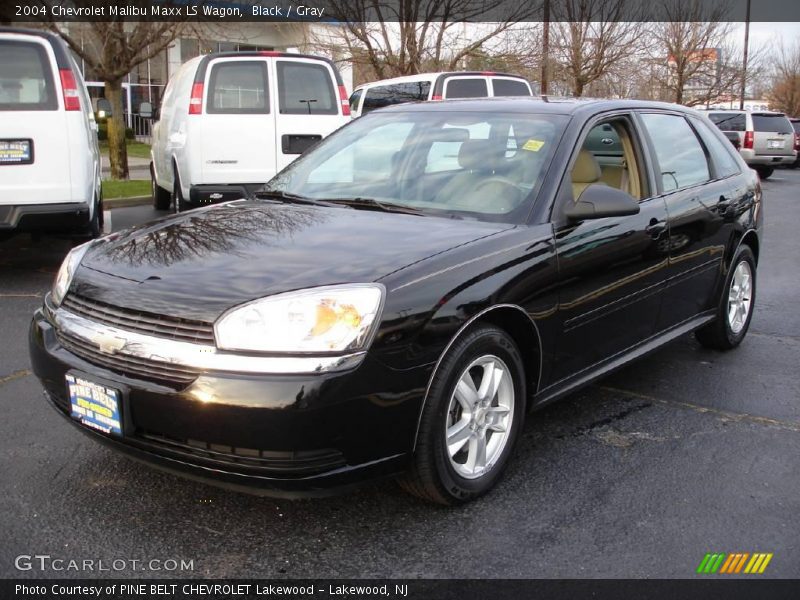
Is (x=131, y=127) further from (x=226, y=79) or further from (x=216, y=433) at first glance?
(x=216, y=433)

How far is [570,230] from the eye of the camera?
3.71m

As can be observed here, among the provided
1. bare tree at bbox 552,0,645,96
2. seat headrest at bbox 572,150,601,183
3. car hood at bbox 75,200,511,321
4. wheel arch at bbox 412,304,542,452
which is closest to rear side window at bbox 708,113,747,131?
bare tree at bbox 552,0,645,96


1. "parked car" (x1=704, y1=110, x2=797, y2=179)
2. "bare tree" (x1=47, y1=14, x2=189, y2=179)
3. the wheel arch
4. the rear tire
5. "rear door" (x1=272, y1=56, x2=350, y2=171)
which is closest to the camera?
the wheel arch

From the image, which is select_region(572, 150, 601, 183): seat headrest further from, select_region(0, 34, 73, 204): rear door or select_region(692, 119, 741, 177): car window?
select_region(0, 34, 73, 204): rear door

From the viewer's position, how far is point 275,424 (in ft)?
8.71

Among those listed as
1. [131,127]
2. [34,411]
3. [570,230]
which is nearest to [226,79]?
[34,411]

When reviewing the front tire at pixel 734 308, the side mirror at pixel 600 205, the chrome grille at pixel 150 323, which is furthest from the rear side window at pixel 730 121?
the chrome grille at pixel 150 323

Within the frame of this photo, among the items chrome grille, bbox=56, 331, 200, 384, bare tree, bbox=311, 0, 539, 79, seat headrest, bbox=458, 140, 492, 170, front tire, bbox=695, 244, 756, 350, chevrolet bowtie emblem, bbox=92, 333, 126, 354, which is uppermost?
bare tree, bbox=311, 0, 539, 79

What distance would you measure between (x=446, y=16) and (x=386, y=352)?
17.6 metres

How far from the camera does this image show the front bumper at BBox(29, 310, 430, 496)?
267 cm

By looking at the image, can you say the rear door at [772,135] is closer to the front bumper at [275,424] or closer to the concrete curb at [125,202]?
the concrete curb at [125,202]

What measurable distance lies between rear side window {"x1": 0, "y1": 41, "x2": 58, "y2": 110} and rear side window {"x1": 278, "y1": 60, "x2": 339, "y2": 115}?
9.80 feet

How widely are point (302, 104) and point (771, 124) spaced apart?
59.1ft

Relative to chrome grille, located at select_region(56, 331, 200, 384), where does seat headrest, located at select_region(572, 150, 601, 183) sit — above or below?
above
